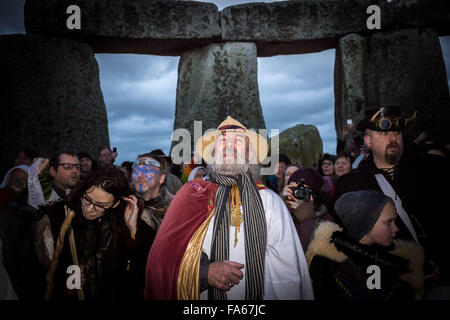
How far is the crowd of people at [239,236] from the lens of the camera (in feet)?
6.07

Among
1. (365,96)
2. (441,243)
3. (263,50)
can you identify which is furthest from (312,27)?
(441,243)

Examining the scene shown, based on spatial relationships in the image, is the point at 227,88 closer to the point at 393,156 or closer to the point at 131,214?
the point at 393,156

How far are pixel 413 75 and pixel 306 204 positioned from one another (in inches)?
274

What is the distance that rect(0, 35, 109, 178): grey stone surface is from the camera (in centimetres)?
686

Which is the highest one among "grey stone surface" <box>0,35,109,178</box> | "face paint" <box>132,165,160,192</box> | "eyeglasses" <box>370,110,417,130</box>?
"grey stone surface" <box>0,35,109,178</box>

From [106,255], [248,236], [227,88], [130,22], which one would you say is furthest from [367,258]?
[130,22]

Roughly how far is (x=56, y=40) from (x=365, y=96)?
27.0 ft

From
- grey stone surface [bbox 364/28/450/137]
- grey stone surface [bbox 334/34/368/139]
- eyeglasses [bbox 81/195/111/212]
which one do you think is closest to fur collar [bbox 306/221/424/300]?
eyeglasses [bbox 81/195/111/212]

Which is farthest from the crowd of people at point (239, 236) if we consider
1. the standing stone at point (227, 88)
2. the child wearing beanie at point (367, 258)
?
the standing stone at point (227, 88)

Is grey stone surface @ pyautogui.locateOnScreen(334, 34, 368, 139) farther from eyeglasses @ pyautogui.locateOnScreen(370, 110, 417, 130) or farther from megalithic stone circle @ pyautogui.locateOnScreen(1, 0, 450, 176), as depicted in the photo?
eyeglasses @ pyautogui.locateOnScreen(370, 110, 417, 130)

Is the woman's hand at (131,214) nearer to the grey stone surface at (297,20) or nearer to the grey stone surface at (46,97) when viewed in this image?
the grey stone surface at (46,97)

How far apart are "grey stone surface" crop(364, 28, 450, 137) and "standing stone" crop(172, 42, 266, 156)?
3.12 meters

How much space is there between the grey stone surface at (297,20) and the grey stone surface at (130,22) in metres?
0.57
